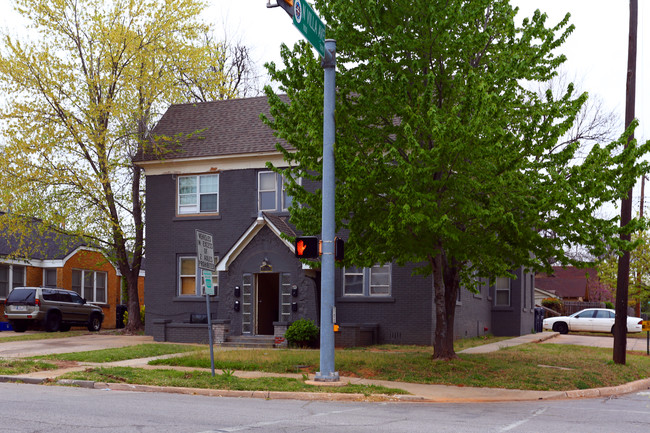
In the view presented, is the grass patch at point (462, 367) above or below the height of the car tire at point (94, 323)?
above

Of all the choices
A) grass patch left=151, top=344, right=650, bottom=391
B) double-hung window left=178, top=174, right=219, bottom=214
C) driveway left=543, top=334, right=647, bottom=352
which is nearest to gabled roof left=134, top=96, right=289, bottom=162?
double-hung window left=178, top=174, right=219, bottom=214

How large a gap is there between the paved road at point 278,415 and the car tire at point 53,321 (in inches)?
682

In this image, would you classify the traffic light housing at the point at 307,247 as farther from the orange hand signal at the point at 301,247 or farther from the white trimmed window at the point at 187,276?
the white trimmed window at the point at 187,276

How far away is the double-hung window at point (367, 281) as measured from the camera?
80.4 ft

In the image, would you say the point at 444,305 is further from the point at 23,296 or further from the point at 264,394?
the point at 23,296

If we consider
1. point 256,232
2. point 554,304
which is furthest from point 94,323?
point 554,304

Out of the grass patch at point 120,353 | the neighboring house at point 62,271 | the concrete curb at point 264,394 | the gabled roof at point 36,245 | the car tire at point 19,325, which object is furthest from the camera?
the neighboring house at point 62,271

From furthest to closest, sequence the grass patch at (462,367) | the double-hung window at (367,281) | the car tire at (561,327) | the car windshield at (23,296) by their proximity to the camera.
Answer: the car tire at (561,327), the car windshield at (23,296), the double-hung window at (367,281), the grass patch at (462,367)

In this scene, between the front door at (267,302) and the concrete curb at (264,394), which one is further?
the front door at (267,302)

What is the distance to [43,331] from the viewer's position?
3041cm

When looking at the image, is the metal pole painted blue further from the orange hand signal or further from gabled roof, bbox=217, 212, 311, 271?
gabled roof, bbox=217, 212, 311, 271

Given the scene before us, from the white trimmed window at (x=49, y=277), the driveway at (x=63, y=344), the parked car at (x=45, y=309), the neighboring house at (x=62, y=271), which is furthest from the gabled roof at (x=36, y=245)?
the driveway at (x=63, y=344)

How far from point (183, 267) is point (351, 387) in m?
15.4

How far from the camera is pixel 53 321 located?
29922 millimetres
